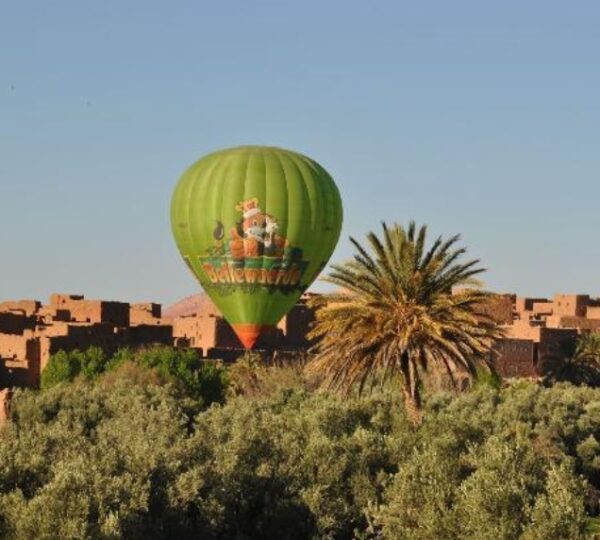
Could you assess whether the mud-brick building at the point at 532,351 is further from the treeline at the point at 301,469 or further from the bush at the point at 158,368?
the treeline at the point at 301,469

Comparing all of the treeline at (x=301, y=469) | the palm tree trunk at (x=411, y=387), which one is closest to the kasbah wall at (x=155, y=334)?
the treeline at (x=301, y=469)

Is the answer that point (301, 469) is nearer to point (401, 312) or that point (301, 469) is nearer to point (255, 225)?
point (401, 312)

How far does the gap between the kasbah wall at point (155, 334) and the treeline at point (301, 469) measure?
2435 cm

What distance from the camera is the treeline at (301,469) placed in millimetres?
26359

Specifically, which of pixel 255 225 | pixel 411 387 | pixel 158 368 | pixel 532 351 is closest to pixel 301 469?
pixel 411 387

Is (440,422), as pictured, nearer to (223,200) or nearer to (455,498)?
(455,498)

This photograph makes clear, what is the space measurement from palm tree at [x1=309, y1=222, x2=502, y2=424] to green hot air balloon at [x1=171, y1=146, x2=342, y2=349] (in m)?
38.5

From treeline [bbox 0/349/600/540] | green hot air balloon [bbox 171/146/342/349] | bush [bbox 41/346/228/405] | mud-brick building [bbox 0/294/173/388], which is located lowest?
treeline [bbox 0/349/600/540]

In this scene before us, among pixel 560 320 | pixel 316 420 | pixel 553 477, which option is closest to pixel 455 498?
pixel 553 477

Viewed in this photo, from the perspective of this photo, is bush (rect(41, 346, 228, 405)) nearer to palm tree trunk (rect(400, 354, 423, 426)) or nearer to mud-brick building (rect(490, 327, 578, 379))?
mud-brick building (rect(490, 327, 578, 379))

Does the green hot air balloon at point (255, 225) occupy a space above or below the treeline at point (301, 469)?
above

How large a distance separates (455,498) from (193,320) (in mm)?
69353

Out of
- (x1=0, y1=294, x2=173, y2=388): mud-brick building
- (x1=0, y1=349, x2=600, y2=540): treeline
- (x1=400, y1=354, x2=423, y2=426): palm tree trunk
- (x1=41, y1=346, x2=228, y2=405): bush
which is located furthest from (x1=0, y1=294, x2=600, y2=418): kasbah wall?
(x1=400, y1=354, x2=423, y2=426): palm tree trunk

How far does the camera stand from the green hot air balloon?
236 ft
